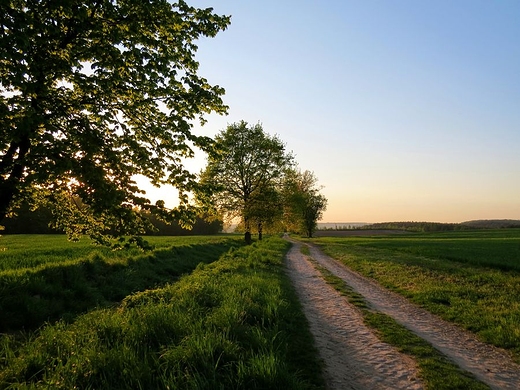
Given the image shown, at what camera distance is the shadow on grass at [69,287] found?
383 inches

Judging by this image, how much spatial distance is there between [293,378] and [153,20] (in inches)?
320

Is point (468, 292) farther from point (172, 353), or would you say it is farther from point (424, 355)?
point (172, 353)

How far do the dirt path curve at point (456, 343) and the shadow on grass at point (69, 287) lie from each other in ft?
32.5

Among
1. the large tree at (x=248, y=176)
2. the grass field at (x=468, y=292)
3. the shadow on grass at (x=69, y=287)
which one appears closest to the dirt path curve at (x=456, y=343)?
the grass field at (x=468, y=292)

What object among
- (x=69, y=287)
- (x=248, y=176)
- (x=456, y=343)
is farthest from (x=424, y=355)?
(x=248, y=176)

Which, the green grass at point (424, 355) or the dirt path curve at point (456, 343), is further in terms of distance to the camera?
the dirt path curve at point (456, 343)

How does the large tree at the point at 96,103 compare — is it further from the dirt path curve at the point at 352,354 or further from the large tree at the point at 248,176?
the large tree at the point at 248,176

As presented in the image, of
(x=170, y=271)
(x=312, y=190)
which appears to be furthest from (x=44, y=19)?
(x=312, y=190)

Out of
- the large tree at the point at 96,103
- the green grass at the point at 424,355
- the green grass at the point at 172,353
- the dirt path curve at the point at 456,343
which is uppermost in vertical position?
the large tree at the point at 96,103

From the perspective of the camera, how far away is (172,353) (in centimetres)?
541

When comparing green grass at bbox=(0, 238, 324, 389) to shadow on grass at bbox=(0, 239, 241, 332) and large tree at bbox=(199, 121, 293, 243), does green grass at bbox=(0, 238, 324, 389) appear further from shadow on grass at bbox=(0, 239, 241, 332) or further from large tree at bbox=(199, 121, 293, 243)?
large tree at bbox=(199, 121, 293, 243)

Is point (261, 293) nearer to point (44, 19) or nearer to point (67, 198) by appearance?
point (67, 198)

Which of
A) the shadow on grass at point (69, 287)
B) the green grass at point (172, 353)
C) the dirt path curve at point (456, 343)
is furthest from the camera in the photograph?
the shadow on grass at point (69, 287)

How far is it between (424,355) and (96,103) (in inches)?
360
